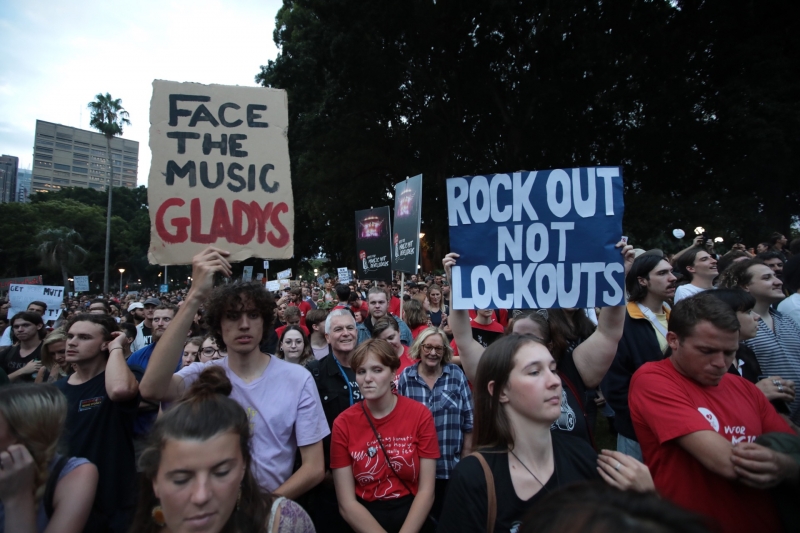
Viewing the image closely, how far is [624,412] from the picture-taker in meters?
3.23

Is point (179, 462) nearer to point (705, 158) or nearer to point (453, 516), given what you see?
point (453, 516)

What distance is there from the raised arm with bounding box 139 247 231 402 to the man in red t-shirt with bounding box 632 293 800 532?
84.3 inches

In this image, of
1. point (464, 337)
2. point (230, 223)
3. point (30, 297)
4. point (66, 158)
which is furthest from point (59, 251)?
point (66, 158)

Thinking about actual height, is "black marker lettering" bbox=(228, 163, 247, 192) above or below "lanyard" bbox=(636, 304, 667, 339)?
above

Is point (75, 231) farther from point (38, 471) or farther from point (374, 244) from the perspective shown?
point (38, 471)

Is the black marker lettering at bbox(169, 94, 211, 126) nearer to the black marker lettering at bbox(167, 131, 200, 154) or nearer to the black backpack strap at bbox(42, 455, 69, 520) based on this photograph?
the black marker lettering at bbox(167, 131, 200, 154)

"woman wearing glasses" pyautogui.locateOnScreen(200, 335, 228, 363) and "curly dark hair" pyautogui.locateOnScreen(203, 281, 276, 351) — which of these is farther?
"woman wearing glasses" pyautogui.locateOnScreen(200, 335, 228, 363)

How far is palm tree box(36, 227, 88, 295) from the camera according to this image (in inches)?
1857

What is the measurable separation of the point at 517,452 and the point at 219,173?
2.23 m

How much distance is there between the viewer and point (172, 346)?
2373 mm

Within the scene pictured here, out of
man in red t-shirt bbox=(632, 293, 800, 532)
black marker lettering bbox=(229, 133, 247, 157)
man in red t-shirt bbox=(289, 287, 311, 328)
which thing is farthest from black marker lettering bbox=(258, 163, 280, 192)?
man in red t-shirt bbox=(289, 287, 311, 328)

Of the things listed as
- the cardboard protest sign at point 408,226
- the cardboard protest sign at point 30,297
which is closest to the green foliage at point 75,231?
the cardboard protest sign at point 30,297

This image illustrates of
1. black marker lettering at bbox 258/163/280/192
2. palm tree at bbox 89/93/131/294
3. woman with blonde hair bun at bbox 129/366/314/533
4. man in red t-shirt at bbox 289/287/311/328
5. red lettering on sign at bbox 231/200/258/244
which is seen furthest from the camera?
palm tree at bbox 89/93/131/294

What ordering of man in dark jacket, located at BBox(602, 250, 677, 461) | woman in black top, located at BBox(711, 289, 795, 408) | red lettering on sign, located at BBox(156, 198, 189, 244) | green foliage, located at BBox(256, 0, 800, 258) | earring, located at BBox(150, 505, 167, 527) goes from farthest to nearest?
green foliage, located at BBox(256, 0, 800, 258), man in dark jacket, located at BBox(602, 250, 677, 461), red lettering on sign, located at BBox(156, 198, 189, 244), woman in black top, located at BBox(711, 289, 795, 408), earring, located at BBox(150, 505, 167, 527)
